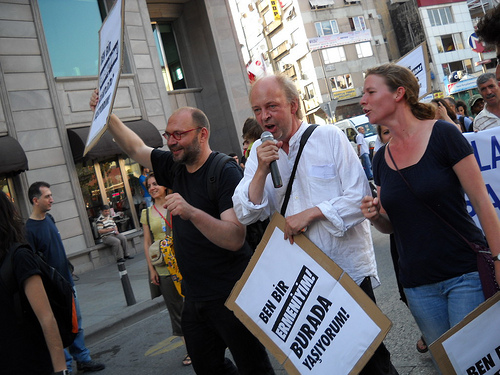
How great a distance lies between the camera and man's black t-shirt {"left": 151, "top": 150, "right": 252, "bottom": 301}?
10.2 feet

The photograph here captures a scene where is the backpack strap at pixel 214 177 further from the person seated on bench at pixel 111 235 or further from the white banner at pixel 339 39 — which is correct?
the white banner at pixel 339 39

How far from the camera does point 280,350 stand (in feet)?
8.29

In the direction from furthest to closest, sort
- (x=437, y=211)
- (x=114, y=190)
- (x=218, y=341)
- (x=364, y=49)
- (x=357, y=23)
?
(x=357, y=23), (x=364, y=49), (x=114, y=190), (x=218, y=341), (x=437, y=211)

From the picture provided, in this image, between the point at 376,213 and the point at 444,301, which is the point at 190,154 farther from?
the point at 444,301

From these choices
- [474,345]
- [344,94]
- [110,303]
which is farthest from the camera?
[344,94]

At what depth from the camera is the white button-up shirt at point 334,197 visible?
2494 millimetres

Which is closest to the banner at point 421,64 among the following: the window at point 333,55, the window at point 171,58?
the window at point 171,58

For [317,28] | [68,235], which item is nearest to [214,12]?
[68,235]

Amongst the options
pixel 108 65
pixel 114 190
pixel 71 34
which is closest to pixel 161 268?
pixel 108 65

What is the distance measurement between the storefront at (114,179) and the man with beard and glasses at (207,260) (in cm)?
1080

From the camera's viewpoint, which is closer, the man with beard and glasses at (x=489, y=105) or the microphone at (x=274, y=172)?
the microphone at (x=274, y=172)

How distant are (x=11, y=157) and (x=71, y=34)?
4.91 meters

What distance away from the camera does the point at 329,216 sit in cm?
243

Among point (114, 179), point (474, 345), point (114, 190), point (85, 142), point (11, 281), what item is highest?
point (85, 142)
